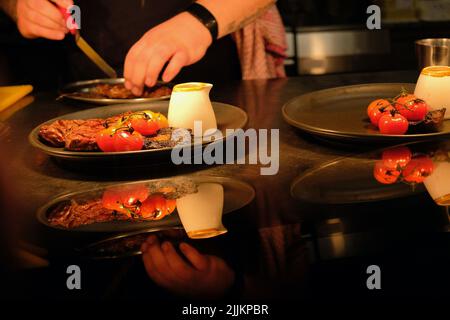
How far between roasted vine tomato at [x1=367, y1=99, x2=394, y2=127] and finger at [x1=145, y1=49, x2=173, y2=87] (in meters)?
0.61

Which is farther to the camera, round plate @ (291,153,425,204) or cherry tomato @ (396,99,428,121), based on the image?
cherry tomato @ (396,99,428,121)

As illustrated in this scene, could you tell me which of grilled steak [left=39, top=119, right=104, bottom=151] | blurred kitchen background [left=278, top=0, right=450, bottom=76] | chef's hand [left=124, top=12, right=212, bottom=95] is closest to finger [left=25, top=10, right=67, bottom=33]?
chef's hand [left=124, top=12, right=212, bottom=95]

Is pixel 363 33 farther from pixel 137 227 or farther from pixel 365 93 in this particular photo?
pixel 137 227

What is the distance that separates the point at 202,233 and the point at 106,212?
0.19 m

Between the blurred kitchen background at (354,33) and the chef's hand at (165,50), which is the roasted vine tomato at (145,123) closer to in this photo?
the chef's hand at (165,50)

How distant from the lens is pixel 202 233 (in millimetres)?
965

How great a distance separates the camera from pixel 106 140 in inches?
51.0

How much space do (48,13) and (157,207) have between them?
1.07 meters

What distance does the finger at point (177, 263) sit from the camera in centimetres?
86

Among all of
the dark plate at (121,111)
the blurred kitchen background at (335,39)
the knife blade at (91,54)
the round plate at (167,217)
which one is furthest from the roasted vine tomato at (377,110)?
the blurred kitchen background at (335,39)

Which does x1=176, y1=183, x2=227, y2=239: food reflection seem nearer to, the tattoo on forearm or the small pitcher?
the small pitcher

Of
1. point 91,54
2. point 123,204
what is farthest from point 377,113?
point 91,54

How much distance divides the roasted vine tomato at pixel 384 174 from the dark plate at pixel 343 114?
0.08m

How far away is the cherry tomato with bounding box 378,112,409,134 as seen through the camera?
1296mm
